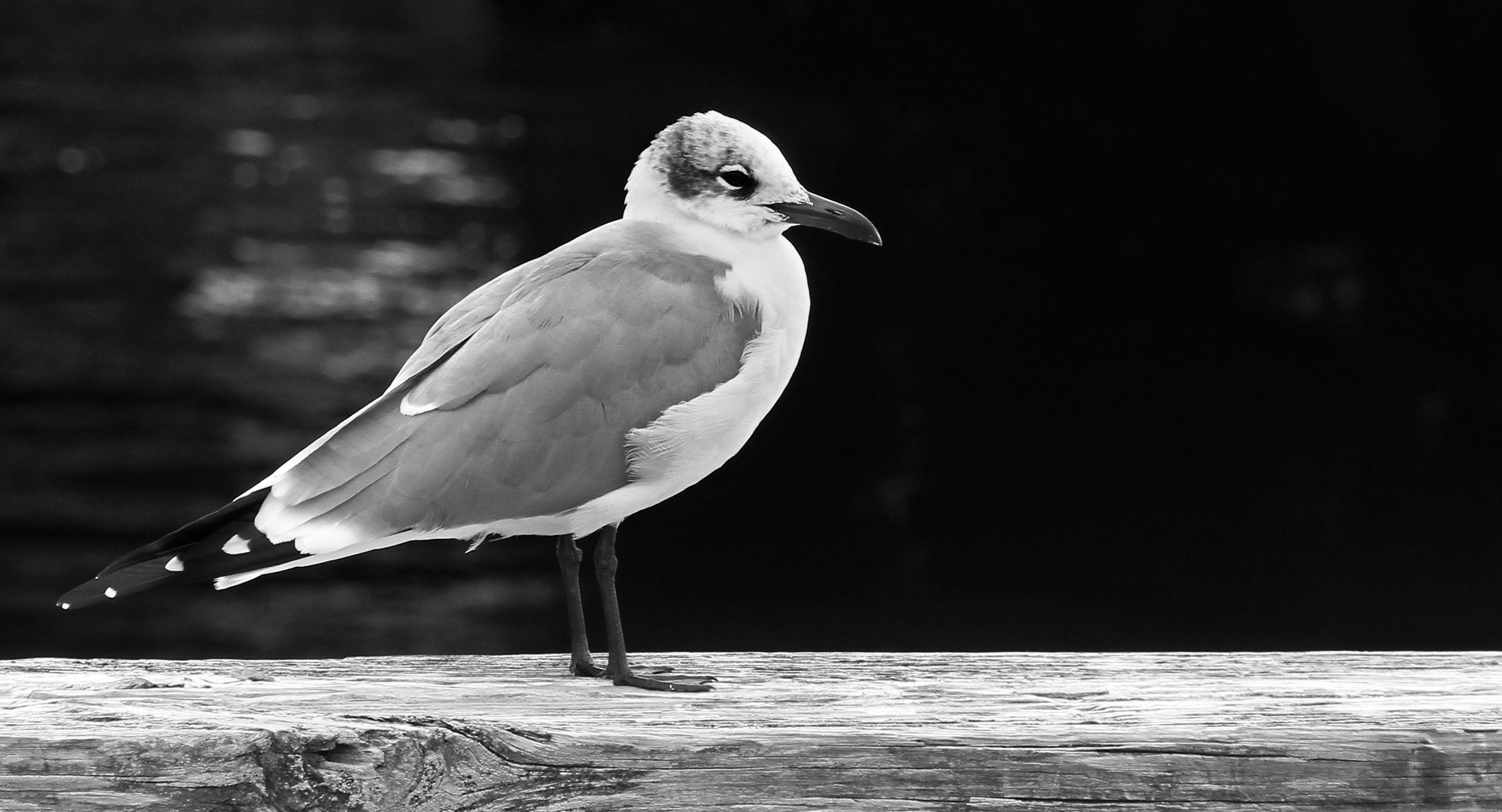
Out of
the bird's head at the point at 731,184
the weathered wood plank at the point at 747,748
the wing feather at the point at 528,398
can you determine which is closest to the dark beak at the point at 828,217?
the bird's head at the point at 731,184

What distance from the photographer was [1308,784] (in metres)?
1.67

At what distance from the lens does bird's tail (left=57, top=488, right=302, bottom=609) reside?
1.93 m

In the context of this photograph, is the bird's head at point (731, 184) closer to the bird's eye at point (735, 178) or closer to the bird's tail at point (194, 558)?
the bird's eye at point (735, 178)

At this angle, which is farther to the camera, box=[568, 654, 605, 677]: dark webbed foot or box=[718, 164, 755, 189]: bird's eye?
box=[718, 164, 755, 189]: bird's eye

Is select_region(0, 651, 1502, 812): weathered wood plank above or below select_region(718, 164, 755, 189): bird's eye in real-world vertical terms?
below

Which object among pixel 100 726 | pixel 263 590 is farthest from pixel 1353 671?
pixel 263 590

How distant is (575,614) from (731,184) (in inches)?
28.8

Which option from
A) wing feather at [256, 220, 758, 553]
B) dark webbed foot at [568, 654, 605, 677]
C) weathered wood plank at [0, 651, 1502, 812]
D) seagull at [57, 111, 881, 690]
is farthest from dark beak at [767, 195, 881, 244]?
weathered wood plank at [0, 651, 1502, 812]

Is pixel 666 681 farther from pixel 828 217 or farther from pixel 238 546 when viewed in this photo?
pixel 828 217

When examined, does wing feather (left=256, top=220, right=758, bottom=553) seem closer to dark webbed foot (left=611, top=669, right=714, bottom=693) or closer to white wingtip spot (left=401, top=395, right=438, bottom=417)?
white wingtip spot (left=401, top=395, right=438, bottom=417)

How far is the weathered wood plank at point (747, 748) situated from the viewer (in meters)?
→ 1.54

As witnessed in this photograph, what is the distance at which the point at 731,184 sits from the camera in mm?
2582

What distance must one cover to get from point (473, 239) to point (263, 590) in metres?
2.45

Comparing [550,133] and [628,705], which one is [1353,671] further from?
[550,133]
